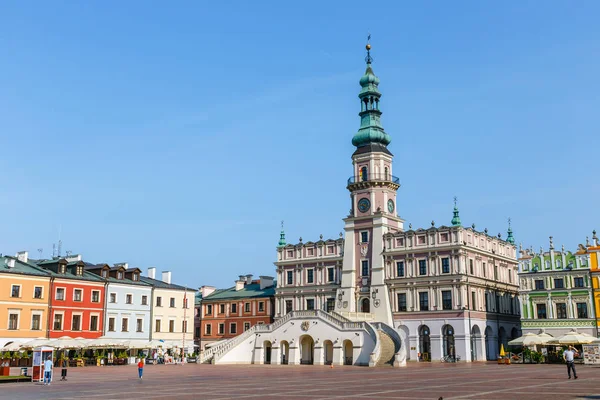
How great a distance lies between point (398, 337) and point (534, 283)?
664 inches

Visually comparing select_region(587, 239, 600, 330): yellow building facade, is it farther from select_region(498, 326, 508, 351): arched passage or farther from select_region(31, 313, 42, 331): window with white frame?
select_region(31, 313, 42, 331): window with white frame

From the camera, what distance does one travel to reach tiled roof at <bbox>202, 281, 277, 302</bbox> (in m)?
87.2

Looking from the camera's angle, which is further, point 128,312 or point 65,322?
point 128,312

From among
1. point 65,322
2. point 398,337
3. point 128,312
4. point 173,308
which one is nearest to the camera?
point 398,337

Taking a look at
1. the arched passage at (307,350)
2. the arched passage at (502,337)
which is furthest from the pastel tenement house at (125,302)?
the arched passage at (502,337)

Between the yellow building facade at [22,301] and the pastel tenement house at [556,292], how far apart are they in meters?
50.4

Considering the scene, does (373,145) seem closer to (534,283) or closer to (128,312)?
(534,283)

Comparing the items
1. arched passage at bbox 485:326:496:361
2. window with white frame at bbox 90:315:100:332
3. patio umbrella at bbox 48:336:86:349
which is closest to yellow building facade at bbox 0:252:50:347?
window with white frame at bbox 90:315:100:332

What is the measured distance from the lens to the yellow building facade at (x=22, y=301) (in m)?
65.4

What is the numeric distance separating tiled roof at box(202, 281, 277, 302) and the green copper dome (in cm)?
2294

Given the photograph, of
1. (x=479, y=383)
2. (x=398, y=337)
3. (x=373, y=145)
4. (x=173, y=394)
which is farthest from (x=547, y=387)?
(x=373, y=145)

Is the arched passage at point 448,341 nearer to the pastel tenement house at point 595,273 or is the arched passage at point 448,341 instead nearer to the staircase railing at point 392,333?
the staircase railing at point 392,333

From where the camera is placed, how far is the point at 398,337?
65.8 m

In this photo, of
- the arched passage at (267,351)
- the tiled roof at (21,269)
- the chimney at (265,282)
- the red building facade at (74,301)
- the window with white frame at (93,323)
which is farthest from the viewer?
the chimney at (265,282)
